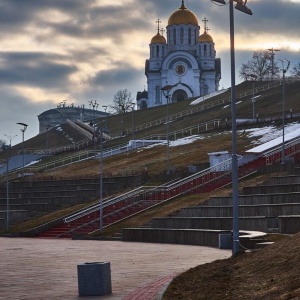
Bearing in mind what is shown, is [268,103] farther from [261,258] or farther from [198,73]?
[261,258]

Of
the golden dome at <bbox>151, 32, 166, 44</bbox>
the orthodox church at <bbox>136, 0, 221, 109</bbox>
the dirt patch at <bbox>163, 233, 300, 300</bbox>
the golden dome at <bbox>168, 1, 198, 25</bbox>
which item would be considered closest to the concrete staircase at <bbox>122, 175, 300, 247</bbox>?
the dirt patch at <bbox>163, 233, 300, 300</bbox>

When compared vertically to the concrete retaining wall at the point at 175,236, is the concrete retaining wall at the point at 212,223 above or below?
above

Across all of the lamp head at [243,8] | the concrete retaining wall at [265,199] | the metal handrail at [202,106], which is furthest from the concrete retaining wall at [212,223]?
the metal handrail at [202,106]

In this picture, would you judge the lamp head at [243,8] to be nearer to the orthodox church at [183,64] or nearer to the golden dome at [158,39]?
the orthodox church at [183,64]

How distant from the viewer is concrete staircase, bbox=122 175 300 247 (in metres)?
37.3

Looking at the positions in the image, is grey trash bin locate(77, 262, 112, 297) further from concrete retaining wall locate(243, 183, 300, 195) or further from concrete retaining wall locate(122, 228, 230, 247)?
concrete retaining wall locate(243, 183, 300, 195)

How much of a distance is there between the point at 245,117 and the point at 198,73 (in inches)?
2538

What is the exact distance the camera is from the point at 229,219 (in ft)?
134

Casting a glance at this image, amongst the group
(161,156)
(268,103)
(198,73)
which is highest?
(198,73)

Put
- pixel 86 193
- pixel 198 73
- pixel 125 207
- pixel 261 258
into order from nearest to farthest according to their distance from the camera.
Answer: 1. pixel 261 258
2. pixel 125 207
3. pixel 86 193
4. pixel 198 73

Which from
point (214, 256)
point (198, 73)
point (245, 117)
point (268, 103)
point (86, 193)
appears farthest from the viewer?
point (198, 73)

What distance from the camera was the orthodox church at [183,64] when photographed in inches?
6801

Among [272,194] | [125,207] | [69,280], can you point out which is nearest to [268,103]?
[125,207]

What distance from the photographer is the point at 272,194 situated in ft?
144
